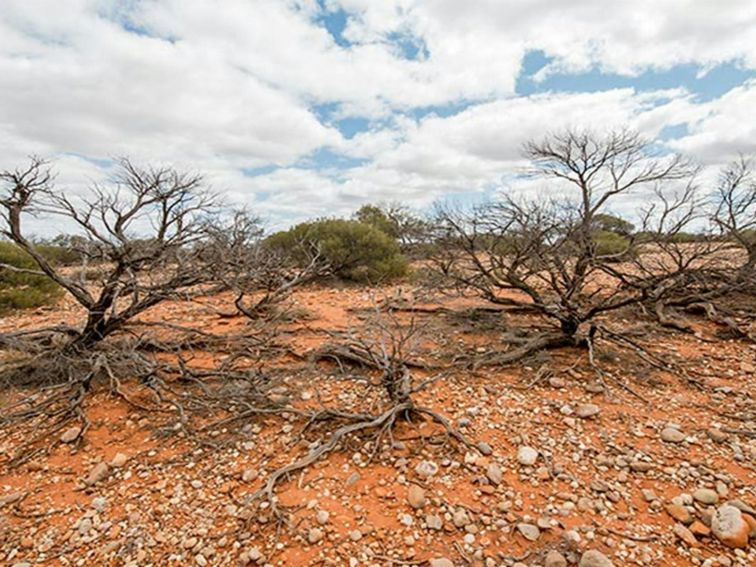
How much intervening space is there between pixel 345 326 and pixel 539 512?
14.1 ft

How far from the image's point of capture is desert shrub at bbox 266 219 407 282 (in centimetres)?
1040

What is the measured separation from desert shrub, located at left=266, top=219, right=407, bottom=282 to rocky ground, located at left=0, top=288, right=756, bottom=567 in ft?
21.5

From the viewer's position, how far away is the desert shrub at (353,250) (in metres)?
10.4

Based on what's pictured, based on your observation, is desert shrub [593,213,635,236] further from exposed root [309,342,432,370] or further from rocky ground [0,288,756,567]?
exposed root [309,342,432,370]

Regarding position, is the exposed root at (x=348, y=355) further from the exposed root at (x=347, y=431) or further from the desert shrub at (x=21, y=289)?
the desert shrub at (x=21, y=289)

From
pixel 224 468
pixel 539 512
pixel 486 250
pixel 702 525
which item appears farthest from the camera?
pixel 486 250

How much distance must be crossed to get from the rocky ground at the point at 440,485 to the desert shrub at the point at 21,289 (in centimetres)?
653

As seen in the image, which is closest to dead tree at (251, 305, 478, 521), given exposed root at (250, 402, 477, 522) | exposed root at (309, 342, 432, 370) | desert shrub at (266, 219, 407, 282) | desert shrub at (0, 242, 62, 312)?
exposed root at (250, 402, 477, 522)

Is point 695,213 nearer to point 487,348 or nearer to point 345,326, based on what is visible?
point 487,348

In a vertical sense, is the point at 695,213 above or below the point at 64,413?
above

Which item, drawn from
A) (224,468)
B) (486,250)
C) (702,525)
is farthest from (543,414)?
(486,250)

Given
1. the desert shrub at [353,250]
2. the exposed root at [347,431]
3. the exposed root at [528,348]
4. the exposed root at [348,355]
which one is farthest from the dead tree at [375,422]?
the desert shrub at [353,250]

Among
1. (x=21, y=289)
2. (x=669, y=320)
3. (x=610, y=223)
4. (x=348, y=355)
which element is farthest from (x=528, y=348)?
(x=21, y=289)

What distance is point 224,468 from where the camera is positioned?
2.91 meters
